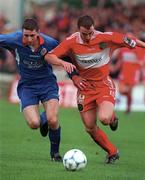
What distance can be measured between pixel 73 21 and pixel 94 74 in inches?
584

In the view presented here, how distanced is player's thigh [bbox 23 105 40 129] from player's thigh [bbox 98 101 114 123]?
0.93m

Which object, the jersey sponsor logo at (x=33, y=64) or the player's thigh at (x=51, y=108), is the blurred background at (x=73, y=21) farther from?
the player's thigh at (x=51, y=108)

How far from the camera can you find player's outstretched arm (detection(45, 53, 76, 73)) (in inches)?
451

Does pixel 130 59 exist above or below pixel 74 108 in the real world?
above

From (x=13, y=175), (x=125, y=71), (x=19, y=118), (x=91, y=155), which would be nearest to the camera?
(x=13, y=175)

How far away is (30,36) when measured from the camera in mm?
11805

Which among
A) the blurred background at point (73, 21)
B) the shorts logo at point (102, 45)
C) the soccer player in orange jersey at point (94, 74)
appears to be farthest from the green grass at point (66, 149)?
the blurred background at point (73, 21)

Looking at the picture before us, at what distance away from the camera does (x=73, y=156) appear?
1062 cm

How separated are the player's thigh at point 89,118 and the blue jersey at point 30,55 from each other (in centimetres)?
81

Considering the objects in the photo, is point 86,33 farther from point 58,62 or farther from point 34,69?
point 34,69

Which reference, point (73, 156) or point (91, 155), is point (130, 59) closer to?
point (91, 155)

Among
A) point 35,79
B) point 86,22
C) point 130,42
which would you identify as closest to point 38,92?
point 35,79

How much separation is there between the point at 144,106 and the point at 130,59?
1777mm

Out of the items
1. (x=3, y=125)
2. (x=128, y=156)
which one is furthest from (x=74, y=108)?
(x=128, y=156)
